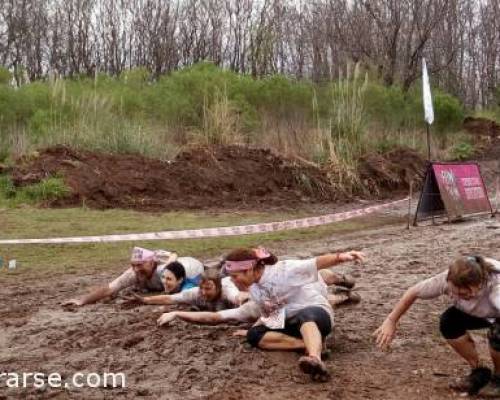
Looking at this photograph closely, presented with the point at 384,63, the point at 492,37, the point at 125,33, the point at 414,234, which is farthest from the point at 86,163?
the point at 492,37

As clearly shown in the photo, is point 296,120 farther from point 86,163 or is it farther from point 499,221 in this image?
point 499,221

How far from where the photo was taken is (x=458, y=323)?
512 cm

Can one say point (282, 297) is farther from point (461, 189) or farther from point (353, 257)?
point (461, 189)

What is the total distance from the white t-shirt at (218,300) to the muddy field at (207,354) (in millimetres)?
322

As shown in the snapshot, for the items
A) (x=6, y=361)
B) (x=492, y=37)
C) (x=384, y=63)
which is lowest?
(x=6, y=361)

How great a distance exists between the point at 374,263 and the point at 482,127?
22.9 m

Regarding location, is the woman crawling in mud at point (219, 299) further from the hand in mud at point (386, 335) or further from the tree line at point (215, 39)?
the tree line at point (215, 39)

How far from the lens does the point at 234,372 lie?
534cm

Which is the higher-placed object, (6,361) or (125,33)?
(125,33)

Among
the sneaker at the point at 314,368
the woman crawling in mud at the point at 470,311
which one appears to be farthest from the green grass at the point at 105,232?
the woman crawling in mud at the point at 470,311

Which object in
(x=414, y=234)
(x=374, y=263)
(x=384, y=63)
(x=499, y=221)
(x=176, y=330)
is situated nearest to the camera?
(x=176, y=330)

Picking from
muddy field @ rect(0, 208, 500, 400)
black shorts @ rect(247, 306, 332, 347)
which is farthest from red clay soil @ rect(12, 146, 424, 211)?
black shorts @ rect(247, 306, 332, 347)

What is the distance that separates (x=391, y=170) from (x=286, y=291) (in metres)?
14.9

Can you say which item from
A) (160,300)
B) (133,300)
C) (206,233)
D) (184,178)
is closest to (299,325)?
(160,300)
